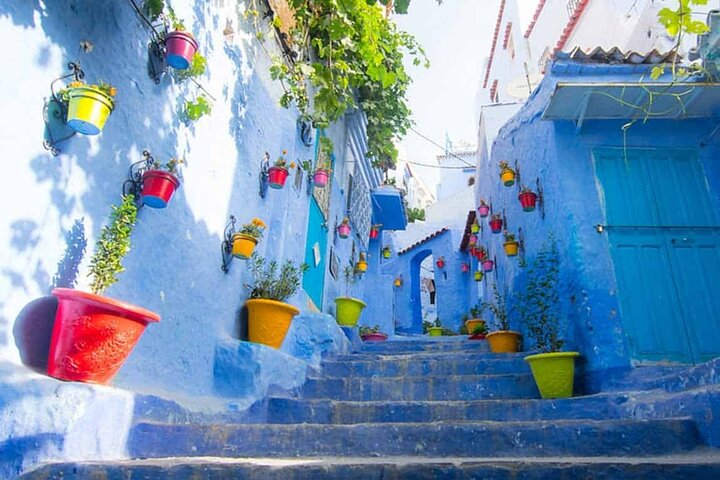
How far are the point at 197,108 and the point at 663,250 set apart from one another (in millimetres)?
4476

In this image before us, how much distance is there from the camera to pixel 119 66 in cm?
299

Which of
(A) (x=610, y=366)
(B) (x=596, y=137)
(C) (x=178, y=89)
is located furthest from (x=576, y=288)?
(C) (x=178, y=89)

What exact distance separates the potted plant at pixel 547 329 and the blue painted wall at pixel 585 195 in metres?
0.17

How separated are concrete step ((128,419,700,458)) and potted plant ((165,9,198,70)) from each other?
228 cm

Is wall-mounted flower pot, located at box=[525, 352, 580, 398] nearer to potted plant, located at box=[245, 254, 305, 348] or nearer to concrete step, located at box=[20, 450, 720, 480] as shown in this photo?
concrete step, located at box=[20, 450, 720, 480]

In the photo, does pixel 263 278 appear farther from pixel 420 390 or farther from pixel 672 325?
pixel 672 325

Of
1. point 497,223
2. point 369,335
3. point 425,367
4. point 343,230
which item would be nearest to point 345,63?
point 425,367

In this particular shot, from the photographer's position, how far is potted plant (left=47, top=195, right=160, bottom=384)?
2.23 m

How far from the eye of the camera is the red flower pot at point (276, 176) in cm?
482

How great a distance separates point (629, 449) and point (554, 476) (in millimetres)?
1020

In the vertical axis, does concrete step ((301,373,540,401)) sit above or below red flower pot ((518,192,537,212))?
below

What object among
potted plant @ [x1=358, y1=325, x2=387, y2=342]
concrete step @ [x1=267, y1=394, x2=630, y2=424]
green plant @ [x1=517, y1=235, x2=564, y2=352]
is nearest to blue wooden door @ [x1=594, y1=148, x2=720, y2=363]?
green plant @ [x1=517, y1=235, x2=564, y2=352]

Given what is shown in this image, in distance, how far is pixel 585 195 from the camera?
16.5 ft

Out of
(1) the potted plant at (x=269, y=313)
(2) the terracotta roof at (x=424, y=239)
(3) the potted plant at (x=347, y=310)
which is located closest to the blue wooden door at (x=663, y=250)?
(1) the potted plant at (x=269, y=313)
